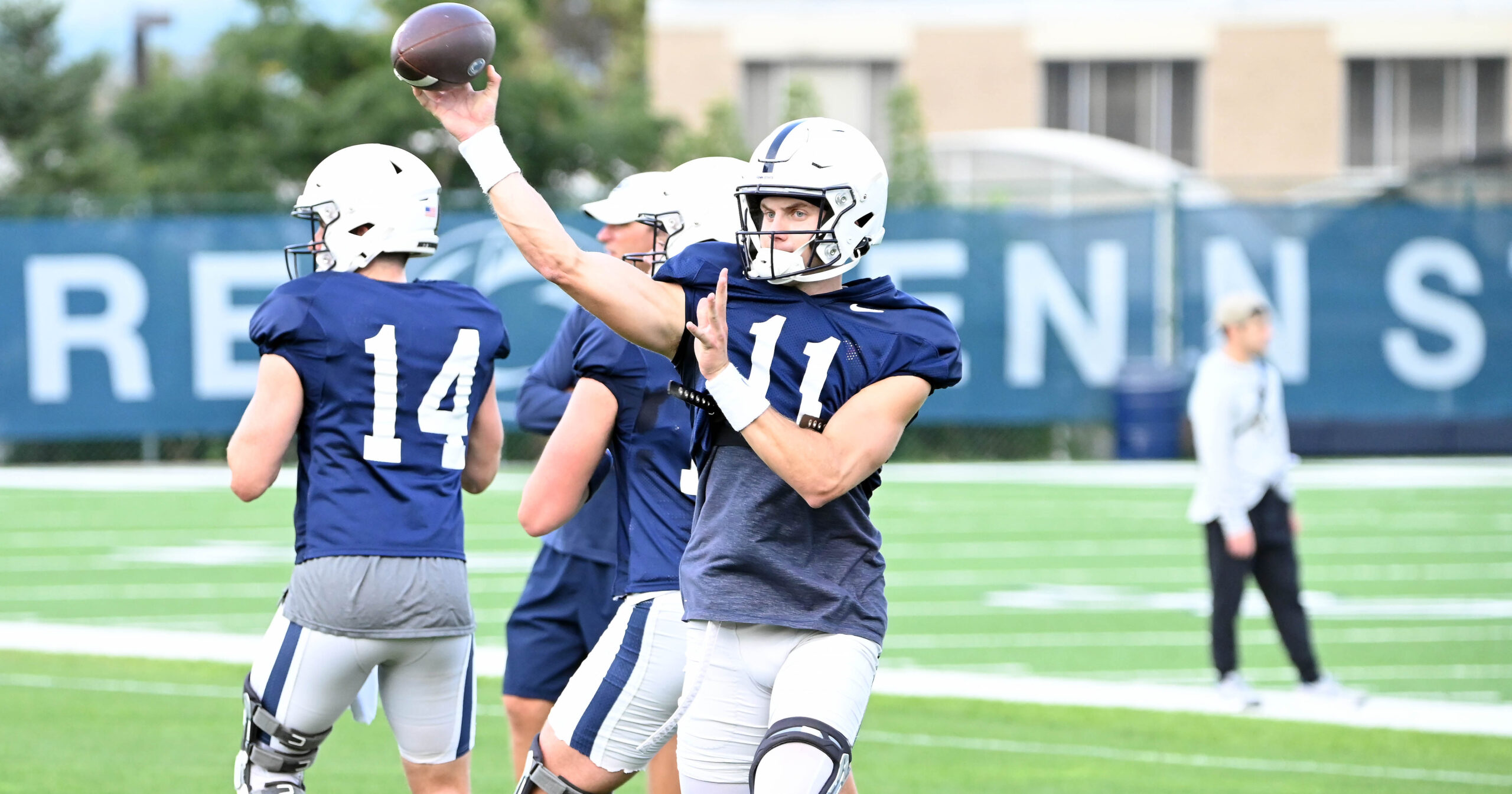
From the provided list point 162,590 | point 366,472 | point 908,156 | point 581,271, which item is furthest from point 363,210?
point 908,156

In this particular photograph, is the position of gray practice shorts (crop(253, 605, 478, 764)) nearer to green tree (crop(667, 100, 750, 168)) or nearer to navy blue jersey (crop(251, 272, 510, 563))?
navy blue jersey (crop(251, 272, 510, 563))

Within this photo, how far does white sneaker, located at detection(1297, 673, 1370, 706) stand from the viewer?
8492 millimetres

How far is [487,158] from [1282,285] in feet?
55.4

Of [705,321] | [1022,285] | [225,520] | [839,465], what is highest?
[705,321]

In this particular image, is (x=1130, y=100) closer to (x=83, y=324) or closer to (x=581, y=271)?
(x=83, y=324)

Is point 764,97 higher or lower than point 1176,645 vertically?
higher

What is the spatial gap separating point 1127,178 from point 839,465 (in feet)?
73.4

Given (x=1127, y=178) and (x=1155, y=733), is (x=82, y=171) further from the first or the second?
(x=1155, y=733)

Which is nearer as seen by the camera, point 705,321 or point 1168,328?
point 705,321

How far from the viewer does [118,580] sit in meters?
12.0

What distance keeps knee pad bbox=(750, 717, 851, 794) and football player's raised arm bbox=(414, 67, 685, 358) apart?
0.81 meters

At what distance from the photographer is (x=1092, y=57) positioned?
32.1 metres

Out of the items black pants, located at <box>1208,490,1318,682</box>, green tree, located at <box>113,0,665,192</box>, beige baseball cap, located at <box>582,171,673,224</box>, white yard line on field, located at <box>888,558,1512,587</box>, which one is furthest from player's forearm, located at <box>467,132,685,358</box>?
green tree, located at <box>113,0,665,192</box>

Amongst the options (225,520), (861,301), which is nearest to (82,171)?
(225,520)
